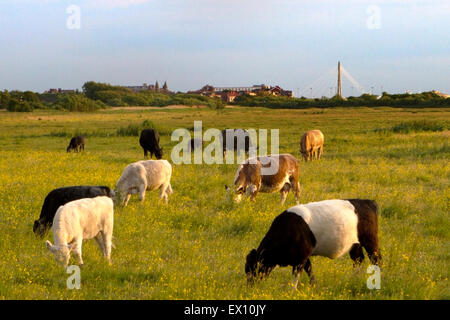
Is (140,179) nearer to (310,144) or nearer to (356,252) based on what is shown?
(356,252)

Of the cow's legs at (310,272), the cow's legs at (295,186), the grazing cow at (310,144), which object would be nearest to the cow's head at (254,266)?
the cow's legs at (310,272)

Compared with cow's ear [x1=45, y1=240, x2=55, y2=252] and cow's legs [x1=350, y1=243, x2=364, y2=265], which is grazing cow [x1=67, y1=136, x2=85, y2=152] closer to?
cow's ear [x1=45, y1=240, x2=55, y2=252]

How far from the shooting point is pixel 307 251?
582 cm

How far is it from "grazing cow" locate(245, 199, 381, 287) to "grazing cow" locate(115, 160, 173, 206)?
17.7ft

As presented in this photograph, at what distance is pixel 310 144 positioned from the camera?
66.7 ft

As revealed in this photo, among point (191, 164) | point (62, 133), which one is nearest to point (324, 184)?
point (191, 164)

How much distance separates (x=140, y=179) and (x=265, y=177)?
3169 mm

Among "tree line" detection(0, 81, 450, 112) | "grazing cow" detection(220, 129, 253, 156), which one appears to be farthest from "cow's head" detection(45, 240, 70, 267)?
"tree line" detection(0, 81, 450, 112)

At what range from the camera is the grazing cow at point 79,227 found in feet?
21.3

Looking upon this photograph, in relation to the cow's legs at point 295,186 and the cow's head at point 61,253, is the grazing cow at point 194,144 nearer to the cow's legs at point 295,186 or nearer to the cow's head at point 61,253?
the cow's legs at point 295,186

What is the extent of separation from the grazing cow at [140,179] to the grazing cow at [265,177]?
1881mm

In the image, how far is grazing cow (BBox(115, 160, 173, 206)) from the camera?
10.8m

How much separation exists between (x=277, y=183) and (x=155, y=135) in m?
11.0
